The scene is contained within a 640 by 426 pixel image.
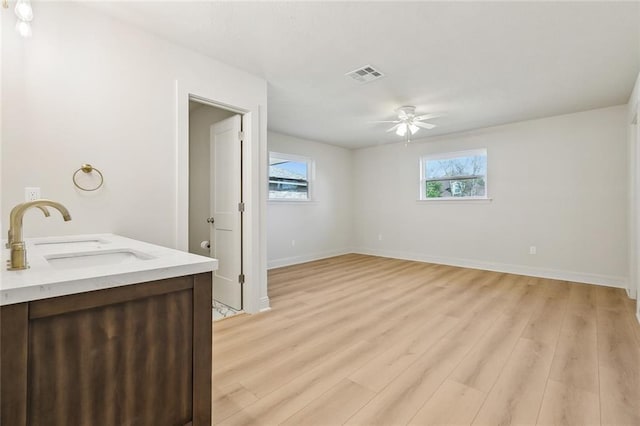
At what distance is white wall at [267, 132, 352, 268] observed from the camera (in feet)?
18.1

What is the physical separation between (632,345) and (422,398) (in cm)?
199

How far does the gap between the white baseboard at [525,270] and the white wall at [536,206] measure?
0.04 ft

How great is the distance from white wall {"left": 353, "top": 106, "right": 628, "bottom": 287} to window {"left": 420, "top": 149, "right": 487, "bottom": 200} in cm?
14

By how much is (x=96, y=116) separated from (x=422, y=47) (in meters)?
2.64

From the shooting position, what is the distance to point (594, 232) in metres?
4.23

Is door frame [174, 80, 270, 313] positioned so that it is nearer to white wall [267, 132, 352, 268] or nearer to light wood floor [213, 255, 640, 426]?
light wood floor [213, 255, 640, 426]

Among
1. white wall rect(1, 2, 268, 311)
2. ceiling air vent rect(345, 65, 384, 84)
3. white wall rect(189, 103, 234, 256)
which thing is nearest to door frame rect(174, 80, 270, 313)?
white wall rect(1, 2, 268, 311)

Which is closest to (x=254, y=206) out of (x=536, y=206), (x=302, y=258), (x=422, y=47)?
(x=422, y=47)

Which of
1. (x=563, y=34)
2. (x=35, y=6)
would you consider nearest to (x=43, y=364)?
(x=35, y=6)

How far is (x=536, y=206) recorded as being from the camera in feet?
15.3

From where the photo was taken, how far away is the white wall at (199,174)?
386cm

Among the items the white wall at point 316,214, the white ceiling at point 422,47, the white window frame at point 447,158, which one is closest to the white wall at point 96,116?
the white ceiling at point 422,47

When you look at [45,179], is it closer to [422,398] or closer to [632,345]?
[422,398]

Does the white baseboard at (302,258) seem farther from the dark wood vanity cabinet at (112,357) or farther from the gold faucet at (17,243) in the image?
the gold faucet at (17,243)
